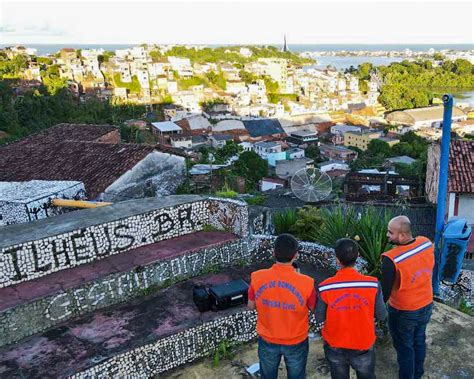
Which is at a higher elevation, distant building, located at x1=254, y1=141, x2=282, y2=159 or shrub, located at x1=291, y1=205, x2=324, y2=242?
shrub, located at x1=291, y1=205, x2=324, y2=242

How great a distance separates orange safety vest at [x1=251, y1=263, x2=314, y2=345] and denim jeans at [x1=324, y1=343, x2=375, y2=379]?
0.29m

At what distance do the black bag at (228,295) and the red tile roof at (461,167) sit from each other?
10093 millimetres

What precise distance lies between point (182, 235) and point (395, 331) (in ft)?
13.6

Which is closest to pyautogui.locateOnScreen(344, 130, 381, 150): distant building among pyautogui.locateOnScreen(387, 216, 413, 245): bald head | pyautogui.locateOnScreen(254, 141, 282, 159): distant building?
pyautogui.locateOnScreen(254, 141, 282, 159): distant building

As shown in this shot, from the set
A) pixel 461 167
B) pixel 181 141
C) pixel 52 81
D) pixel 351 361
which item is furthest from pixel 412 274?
pixel 52 81

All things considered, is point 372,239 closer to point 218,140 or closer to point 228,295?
point 228,295

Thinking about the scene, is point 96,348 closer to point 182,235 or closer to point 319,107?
point 182,235

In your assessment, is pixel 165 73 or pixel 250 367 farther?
pixel 165 73

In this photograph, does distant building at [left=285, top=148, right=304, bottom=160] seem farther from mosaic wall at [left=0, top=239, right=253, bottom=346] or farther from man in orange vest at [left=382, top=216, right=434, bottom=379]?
man in orange vest at [left=382, top=216, right=434, bottom=379]

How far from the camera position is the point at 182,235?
7438mm

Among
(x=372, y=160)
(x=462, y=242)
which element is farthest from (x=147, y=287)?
(x=372, y=160)

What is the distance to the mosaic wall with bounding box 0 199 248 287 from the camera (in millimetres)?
5778

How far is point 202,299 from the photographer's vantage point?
5.45 meters

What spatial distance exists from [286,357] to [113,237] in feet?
12.4
